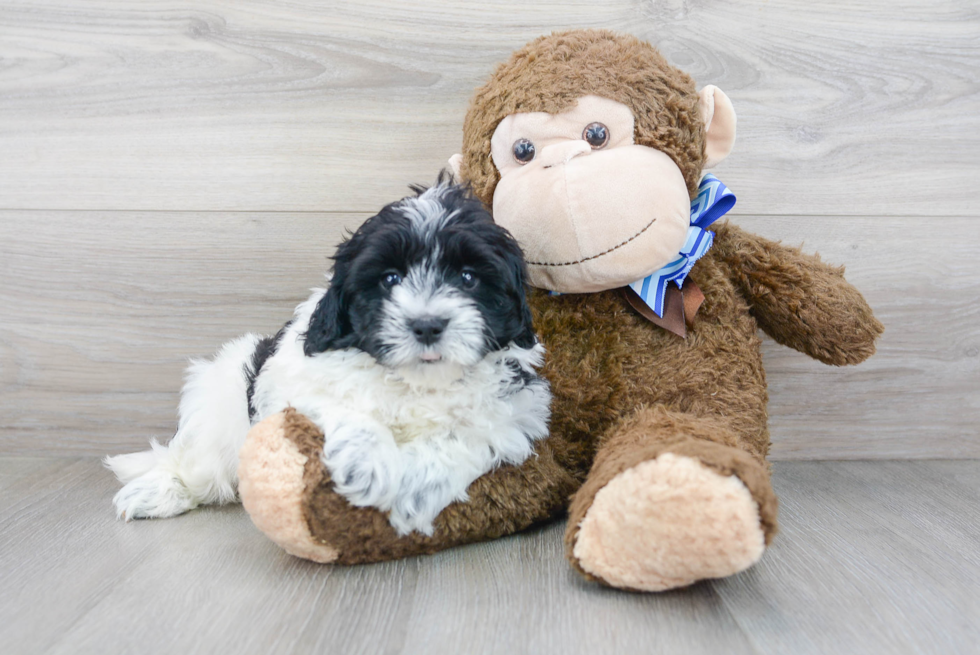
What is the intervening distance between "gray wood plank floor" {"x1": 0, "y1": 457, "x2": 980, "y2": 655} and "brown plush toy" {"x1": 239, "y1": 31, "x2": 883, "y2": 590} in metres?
0.06

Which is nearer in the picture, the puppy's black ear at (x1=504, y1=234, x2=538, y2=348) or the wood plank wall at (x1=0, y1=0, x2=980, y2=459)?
the puppy's black ear at (x1=504, y1=234, x2=538, y2=348)

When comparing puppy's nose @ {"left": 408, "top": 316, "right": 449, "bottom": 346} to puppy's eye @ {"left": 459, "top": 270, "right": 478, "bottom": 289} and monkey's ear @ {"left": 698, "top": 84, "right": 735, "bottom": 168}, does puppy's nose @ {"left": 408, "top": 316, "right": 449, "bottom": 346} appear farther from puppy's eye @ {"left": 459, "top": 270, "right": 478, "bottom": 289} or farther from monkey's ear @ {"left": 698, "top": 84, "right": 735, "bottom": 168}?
monkey's ear @ {"left": 698, "top": 84, "right": 735, "bottom": 168}

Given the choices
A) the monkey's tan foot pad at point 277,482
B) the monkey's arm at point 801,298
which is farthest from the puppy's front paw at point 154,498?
the monkey's arm at point 801,298

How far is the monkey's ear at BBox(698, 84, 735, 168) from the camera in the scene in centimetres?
130

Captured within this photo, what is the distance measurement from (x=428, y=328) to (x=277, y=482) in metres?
0.29

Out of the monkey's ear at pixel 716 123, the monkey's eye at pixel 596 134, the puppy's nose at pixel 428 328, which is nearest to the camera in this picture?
the puppy's nose at pixel 428 328

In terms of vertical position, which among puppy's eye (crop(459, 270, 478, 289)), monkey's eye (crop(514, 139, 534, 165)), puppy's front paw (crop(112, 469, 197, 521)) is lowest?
puppy's front paw (crop(112, 469, 197, 521))

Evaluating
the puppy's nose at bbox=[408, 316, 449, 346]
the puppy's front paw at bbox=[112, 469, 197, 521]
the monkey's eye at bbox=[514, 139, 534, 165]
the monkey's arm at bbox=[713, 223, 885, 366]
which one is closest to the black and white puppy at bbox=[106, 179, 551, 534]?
the puppy's nose at bbox=[408, 316, 449, 346]

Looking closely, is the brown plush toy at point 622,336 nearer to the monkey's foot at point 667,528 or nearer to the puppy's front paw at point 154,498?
the monkey's foot at point 667,528

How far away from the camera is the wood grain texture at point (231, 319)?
1.66 m

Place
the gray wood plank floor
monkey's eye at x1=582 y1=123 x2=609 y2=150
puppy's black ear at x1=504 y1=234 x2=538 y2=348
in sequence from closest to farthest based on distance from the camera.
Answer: the gray wood plank floor → puppy's black ear at x1=504 y1=234 x2=538 y2=348 → monkey's eye at x1=582 y1=123 x2=609 y2=150

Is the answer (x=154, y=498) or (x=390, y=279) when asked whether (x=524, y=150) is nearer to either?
(x=390, y=279)

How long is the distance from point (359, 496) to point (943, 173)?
4.82ft

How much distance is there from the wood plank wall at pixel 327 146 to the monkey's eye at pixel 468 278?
0.63m
